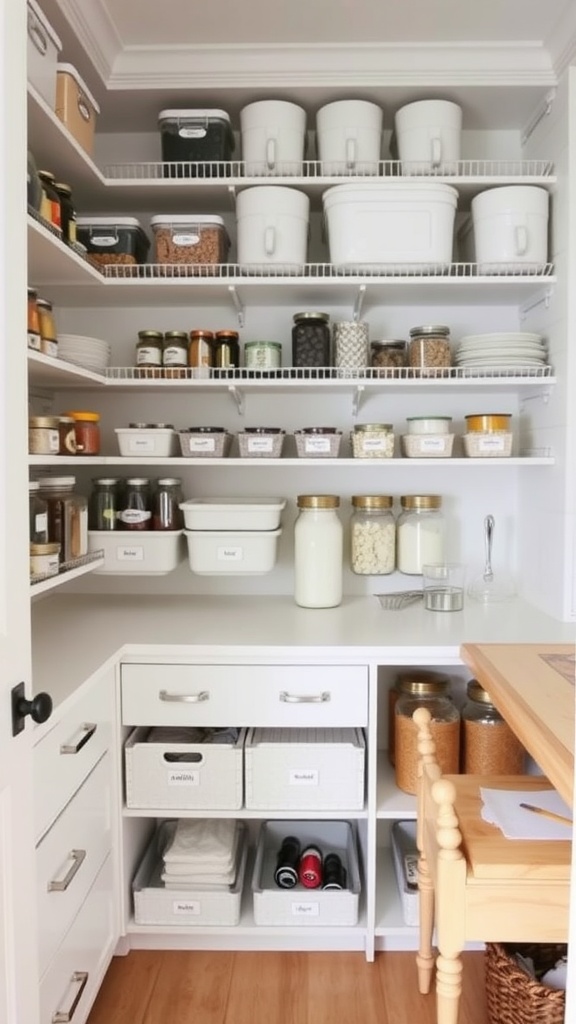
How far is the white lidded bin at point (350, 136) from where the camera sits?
1960 millimetres

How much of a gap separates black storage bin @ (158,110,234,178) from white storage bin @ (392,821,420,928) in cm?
200

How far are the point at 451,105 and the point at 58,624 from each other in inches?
70.2

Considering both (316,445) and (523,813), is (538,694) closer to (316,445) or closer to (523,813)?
(523,813)

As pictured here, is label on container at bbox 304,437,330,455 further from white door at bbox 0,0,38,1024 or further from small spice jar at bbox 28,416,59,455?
white door at bbox 0,0,38,1024

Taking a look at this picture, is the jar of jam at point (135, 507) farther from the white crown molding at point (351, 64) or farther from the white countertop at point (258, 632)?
the white crown molding at point (351, 64)

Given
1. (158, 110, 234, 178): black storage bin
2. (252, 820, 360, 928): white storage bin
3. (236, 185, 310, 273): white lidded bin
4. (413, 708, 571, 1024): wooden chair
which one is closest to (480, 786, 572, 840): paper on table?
(413, 708, 571, 1024): wooden chair

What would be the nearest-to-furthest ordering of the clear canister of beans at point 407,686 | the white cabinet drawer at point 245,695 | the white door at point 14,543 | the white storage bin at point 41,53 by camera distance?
1. the white door at point 14,543
2. the white storage bin at point 41,53
3. the white cabinet drawer at point 245,695
4. the clear canister of beans at point 407,686

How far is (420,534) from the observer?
217 cm

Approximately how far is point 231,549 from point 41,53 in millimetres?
1279

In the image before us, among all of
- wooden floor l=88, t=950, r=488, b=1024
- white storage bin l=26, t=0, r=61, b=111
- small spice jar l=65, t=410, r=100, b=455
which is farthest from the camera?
small spice jar l=65, t=410, r=100, b=455

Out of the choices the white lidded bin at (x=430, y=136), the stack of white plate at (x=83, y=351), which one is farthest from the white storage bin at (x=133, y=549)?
the white lidded bin at (x=430, y=136)

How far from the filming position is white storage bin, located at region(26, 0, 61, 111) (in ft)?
5.04

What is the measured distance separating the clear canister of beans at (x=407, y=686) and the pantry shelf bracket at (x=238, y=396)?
96 centimetres

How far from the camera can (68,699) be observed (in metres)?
1.39
